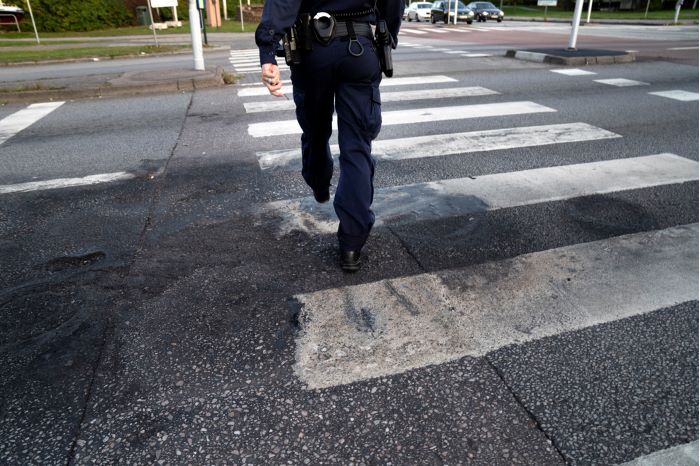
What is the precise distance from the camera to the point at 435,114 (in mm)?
6914

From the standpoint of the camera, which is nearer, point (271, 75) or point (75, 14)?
point (271, 75)

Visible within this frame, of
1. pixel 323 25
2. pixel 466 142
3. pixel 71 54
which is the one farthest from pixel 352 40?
pixel 71 54

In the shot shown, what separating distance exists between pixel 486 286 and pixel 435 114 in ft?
14.9

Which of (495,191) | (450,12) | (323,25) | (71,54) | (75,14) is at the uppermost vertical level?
(75,14)

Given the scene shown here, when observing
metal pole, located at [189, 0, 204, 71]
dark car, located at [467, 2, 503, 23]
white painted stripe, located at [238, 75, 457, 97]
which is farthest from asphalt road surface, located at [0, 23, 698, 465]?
dark car, located at [467, 2, 503, 23]

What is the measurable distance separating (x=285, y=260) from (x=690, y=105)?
694 centimetres

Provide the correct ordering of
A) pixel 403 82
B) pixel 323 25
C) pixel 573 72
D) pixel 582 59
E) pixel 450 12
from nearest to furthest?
pixel 323 25 → pixel 403 82 → pixel 573 72 → pixel 582 59 → pixel 450 12

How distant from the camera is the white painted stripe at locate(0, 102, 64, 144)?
6.46m

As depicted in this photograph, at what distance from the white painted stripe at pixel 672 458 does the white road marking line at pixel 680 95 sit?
7.37m

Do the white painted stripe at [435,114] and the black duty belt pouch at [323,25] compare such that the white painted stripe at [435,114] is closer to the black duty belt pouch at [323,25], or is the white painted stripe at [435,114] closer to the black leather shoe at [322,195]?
the black leather shoe at [322,195]

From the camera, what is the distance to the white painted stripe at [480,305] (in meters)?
2.27

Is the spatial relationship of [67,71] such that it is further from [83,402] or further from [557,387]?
[557,387]

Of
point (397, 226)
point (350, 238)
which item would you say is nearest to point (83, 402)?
point (350, 238)

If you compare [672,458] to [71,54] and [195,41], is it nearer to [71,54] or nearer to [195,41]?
[195,41]
